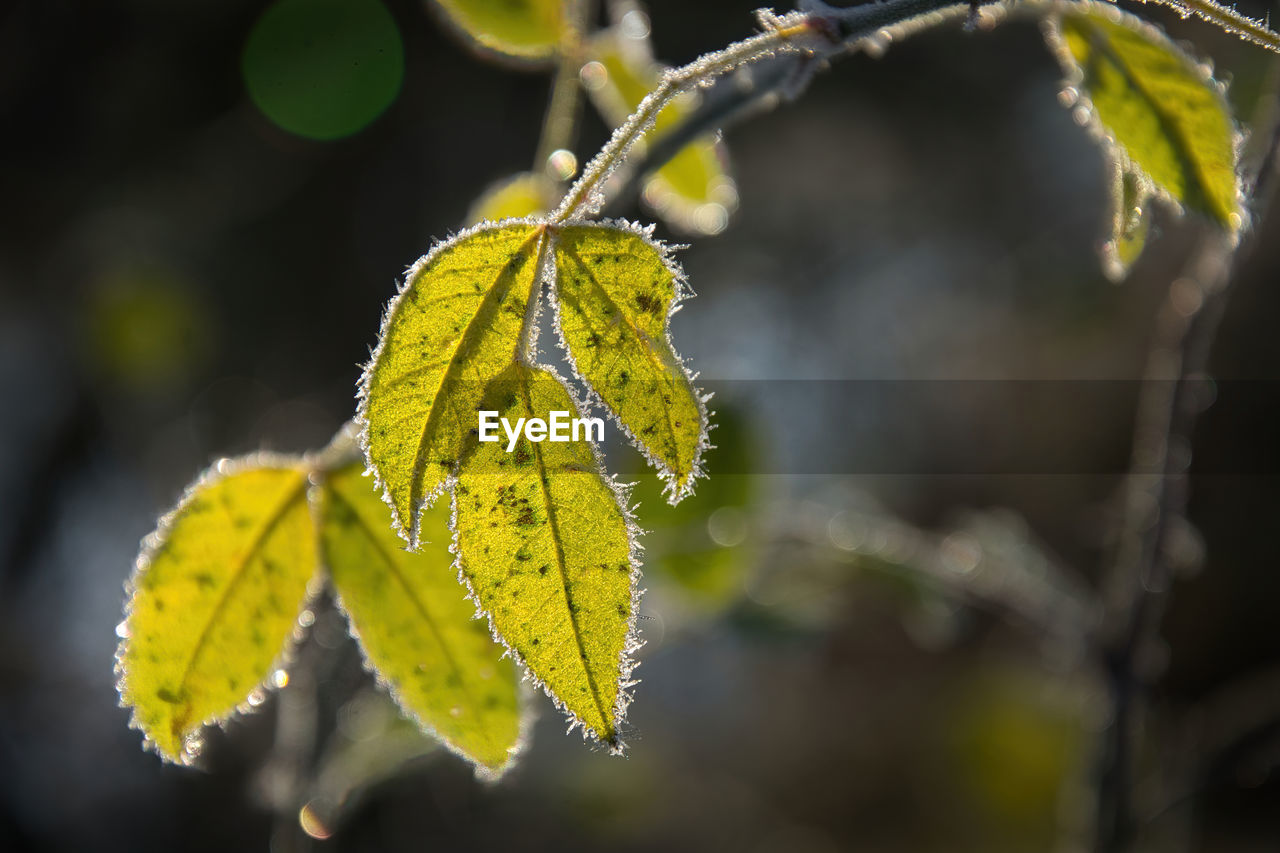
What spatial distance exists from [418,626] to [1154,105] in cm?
86

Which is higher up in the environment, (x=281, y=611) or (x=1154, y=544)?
(x=281, y=611)

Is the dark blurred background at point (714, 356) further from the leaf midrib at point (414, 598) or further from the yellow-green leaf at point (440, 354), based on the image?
the yellow-green leaf at point (440, 354)

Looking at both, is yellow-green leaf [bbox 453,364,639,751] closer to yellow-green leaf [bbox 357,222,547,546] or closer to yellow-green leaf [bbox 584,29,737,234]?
yellow-green leaf [bbox 357,222,547,546]

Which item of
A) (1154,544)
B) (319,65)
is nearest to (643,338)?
(1154,544)

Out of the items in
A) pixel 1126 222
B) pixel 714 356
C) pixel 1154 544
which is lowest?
pixel 714 356

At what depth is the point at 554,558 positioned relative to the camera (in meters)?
0.67

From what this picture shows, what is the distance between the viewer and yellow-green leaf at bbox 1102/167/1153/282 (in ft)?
2.73

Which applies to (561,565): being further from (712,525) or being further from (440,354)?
(712,525)

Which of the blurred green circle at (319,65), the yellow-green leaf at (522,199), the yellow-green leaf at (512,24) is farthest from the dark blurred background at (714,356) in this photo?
the yellow-green leaf at (512,24)

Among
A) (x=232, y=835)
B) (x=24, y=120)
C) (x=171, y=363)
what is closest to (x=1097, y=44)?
(x=171, y=363)

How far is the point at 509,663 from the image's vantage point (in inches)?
35.4

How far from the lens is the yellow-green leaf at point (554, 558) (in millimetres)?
650

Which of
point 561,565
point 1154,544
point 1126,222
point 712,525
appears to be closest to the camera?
point 561,565

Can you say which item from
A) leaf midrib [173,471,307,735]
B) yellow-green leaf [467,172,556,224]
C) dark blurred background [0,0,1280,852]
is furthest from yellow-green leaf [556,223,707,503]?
dark blurred background [0,0,1280,852]
